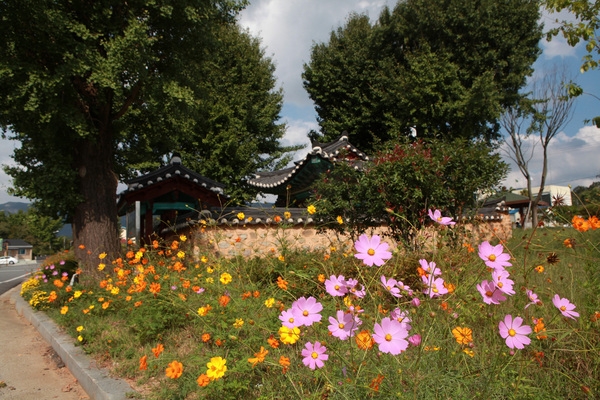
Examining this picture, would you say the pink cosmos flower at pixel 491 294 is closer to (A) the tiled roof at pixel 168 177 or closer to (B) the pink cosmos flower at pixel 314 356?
(B) the pink cosmos flower at pixel 314 356

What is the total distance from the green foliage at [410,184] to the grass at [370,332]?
1783 mm

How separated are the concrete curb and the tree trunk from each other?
2271mm

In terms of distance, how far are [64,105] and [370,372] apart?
7.55 meters

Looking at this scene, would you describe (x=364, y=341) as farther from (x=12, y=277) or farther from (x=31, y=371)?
(x=12, y=277)

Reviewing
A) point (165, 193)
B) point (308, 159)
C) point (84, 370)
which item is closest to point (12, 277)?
point (165, 193)

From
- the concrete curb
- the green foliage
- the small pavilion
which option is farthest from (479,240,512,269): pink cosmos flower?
the small pavilion

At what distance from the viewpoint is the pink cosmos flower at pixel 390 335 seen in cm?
131

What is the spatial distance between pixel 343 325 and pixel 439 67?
1566 cm

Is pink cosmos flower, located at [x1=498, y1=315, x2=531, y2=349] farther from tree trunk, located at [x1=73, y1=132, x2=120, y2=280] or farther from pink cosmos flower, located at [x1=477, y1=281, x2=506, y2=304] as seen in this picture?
tree trunk, located at [x1=73, y1=132, x2=120, y2=280]

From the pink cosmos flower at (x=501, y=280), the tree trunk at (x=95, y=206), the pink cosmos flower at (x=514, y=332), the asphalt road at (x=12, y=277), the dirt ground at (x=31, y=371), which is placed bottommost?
the asphalt road at (x=12, y=277)

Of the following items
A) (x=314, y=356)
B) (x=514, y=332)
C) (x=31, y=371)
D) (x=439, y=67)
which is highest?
(x=439, y=67)

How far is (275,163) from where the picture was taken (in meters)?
18.6

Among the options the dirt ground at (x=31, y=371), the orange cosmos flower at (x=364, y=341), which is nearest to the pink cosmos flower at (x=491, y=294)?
the orange cosmos flower at (x=364, y=341)

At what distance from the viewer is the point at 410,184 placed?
5973mm
